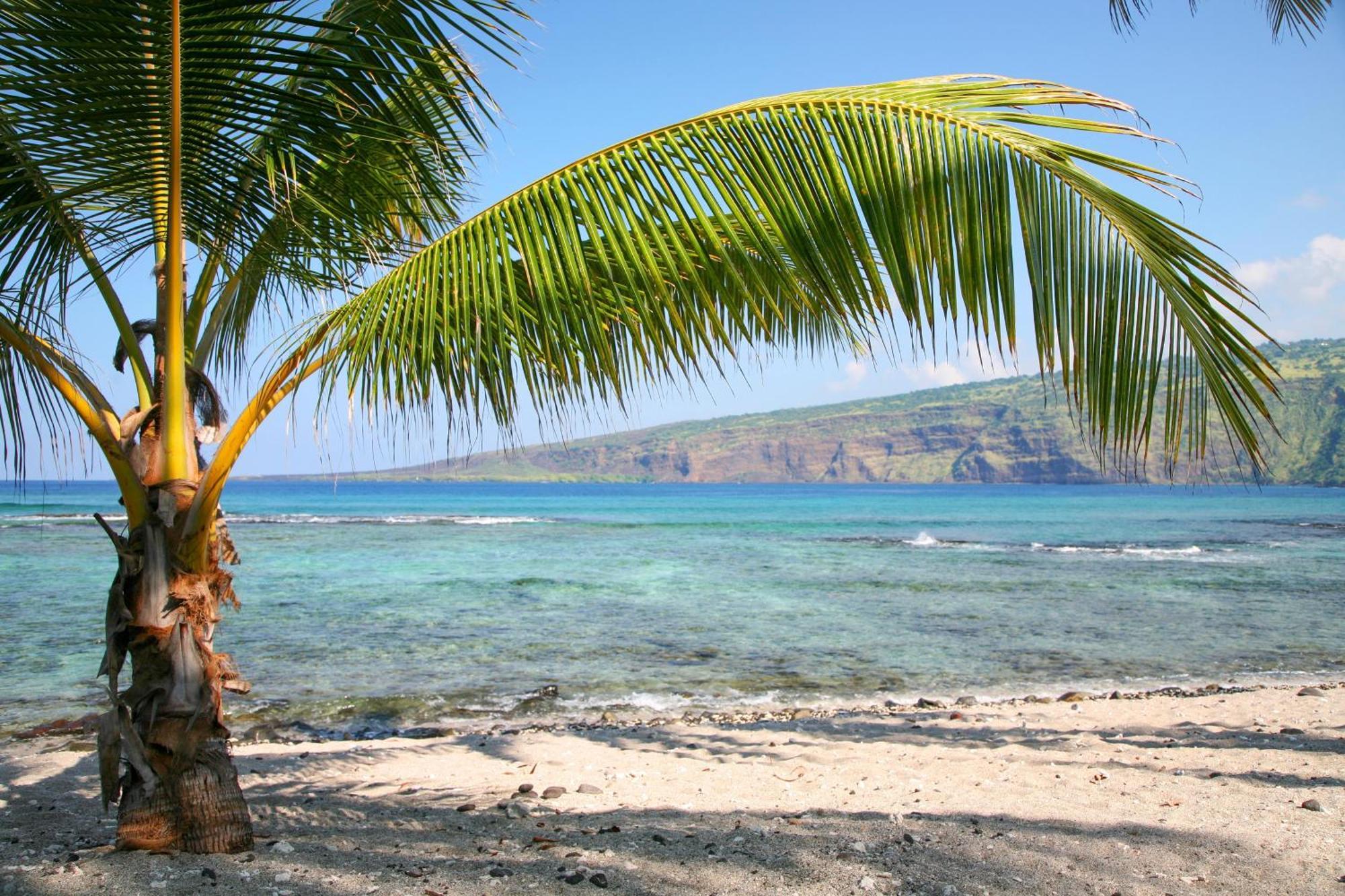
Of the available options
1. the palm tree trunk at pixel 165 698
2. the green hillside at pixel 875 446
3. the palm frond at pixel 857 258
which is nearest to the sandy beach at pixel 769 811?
the palm tree trunk at pixel 165 698

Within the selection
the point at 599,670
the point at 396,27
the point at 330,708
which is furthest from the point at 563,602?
the point at 396,27

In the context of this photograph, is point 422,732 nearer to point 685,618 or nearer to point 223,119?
point 223,119

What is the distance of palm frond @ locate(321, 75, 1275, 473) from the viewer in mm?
2174

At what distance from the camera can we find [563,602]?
1709 centimetres

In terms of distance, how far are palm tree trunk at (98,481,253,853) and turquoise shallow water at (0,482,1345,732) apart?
519 cm

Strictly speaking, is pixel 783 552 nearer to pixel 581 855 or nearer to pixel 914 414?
pixel 581 855

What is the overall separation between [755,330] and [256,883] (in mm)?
2928

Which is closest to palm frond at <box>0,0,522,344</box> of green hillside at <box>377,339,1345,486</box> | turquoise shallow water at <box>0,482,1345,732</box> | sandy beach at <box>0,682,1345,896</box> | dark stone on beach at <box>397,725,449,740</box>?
sandy beach at <box>0,682,1345,896</box>

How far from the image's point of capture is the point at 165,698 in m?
3.31

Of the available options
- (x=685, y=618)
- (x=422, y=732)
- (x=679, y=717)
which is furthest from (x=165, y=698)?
(x=685, y=618)

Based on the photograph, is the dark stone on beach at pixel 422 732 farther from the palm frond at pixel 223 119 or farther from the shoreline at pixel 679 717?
the palm frond at pixel 223 119

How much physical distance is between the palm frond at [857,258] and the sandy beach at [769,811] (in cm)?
197

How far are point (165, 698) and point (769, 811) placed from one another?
2986 mm

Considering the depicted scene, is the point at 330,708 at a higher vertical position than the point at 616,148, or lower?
lower
